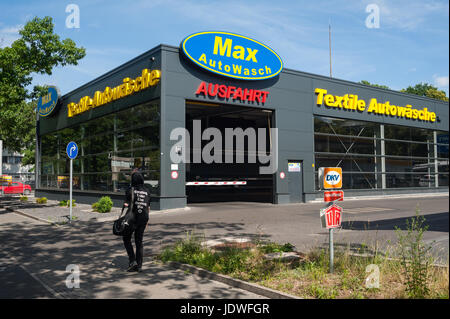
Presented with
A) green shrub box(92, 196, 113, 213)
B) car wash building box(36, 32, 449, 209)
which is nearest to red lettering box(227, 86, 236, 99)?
car wash building box(36, 32, 449, 209)

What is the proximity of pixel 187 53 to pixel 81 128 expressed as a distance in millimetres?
11999

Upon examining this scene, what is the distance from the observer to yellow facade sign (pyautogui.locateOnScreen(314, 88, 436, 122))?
25286 millimetres

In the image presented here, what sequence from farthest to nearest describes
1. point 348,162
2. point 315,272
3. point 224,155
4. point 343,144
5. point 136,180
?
point 224,155 → point 348,162 → point 343,144 → point 136,180 → point 315,272

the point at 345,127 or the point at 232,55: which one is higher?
the point at 232,55

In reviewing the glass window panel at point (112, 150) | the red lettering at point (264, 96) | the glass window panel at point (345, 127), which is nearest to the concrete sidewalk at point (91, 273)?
the glass window panel at point (112, 150)

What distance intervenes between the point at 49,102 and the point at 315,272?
101 feet

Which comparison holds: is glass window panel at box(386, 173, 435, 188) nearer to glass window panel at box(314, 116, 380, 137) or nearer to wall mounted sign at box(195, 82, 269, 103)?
glass window panel at box(314, 116, 380, 137)

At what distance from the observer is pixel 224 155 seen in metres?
34.7

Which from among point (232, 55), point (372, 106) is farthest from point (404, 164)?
point (232, 55)

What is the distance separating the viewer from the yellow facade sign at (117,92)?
19734 mm

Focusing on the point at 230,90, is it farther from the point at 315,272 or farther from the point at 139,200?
the point at 315,272

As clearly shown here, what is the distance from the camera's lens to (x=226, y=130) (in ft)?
110

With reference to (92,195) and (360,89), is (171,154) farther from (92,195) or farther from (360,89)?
(360,89)

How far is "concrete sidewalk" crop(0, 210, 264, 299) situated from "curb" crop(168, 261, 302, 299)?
9 centimetres
